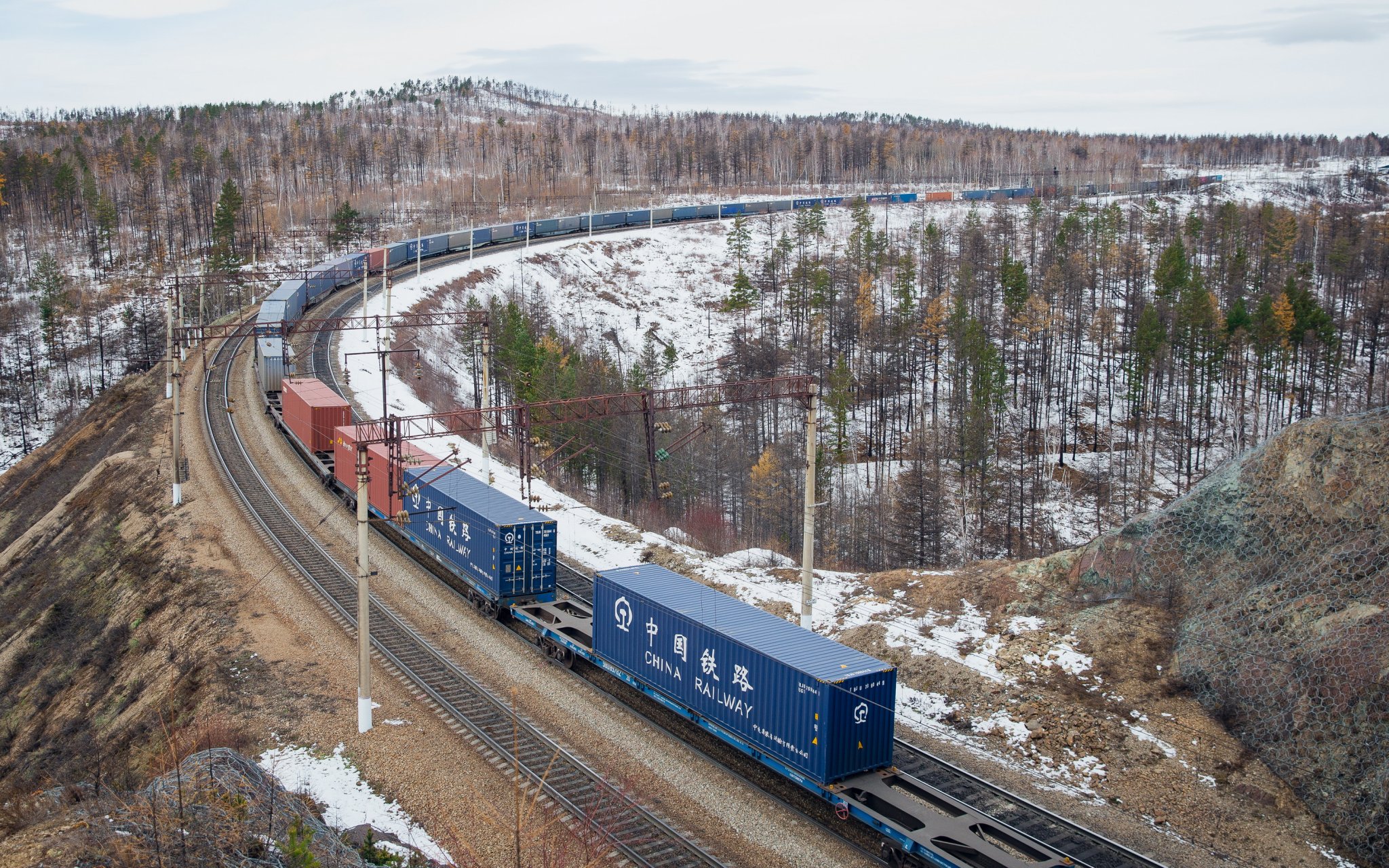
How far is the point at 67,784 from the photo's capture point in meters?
19.8

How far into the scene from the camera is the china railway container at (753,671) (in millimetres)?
17062

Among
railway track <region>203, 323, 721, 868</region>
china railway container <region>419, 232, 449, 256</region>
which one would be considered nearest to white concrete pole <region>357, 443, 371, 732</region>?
railway track <region>203, 323, 721, 868</region>

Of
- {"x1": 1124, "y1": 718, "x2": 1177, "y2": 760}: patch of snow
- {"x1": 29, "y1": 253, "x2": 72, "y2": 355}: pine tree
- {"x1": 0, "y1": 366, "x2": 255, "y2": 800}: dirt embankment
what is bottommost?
{"x1": 0, "y1": 366, "x2": 255, "y2": 800}: dirt embankment

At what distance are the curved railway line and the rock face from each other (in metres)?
5.02

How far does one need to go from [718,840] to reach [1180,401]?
7438 cm

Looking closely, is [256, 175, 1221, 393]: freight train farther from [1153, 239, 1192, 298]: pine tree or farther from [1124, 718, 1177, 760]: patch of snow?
[1153, 239, 1192, 298]: pine tree

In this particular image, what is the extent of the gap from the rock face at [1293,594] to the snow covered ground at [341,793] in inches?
667

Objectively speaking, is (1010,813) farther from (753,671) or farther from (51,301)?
(51,301)

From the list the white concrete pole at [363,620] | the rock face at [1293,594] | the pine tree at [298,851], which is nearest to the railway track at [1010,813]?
the rock face at [1293,594]

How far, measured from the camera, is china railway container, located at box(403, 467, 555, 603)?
2673 cm

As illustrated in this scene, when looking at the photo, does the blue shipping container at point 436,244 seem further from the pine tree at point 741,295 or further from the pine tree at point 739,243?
the pine tree at point 739,243

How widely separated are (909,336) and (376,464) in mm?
60933

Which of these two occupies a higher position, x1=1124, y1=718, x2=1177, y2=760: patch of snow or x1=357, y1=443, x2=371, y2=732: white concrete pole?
x1=357, y1=443, x2=371, y2=732: white concrete pole

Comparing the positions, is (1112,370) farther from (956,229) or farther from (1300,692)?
(1300,692)
